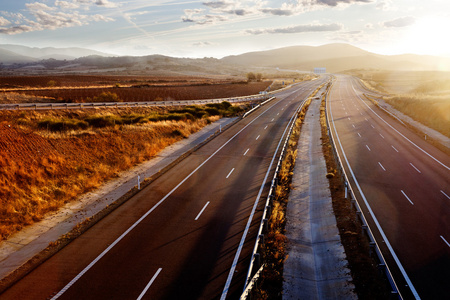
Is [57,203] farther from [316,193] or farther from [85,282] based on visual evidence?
[316,193]

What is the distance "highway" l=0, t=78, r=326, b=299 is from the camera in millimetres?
9998

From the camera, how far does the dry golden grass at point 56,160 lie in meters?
15.9

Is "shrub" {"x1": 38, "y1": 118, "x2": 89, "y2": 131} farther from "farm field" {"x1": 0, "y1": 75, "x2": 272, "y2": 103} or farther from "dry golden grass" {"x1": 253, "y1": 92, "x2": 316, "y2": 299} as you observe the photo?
"dry golden grass" {"x1": 253, "y1": 92, "x2": 316, "y2": 299}

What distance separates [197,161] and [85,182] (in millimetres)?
8716

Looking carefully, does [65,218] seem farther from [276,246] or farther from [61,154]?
[276,246]

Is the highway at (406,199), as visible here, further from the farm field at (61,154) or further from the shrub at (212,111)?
the shrub at (212,111)

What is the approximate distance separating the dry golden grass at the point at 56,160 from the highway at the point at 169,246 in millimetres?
3764

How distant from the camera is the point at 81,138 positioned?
1025 inches

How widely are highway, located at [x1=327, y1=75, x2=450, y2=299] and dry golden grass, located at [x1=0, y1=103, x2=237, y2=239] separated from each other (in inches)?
644

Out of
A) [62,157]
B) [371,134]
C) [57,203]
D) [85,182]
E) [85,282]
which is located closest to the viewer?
[85,282]

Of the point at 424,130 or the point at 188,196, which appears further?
the point at 424,130

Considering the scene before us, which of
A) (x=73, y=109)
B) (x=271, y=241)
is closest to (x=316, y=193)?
(x=271, y=241)

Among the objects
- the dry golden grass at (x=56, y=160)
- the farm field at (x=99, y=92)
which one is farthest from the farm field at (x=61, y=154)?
the farm field at (x=99, y=92)

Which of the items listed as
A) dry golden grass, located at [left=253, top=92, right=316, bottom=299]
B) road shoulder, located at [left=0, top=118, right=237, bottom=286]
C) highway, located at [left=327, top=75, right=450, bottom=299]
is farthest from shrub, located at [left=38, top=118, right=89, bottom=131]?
highway, located at [left=327, top=75, right=450, bottom=299]
